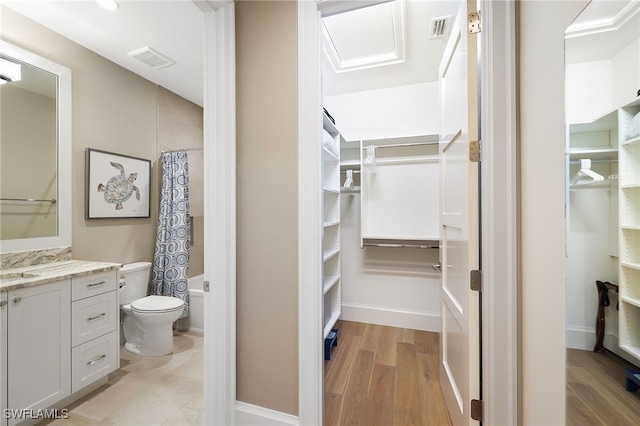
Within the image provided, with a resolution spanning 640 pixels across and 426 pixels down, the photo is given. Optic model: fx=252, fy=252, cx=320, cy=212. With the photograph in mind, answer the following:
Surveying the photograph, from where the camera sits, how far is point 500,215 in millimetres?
1017

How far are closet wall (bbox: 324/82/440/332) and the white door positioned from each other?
3.50 feet

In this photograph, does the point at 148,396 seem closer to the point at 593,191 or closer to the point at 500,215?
the point at 500,215

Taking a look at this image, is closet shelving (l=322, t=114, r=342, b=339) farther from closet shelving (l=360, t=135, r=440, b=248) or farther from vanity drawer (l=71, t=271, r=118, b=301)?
vanity drawer (l=71, t=271, r=118, b=301)

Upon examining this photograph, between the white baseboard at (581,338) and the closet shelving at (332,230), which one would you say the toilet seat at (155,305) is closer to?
the closet shelving at (332,230)

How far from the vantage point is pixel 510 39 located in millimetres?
994

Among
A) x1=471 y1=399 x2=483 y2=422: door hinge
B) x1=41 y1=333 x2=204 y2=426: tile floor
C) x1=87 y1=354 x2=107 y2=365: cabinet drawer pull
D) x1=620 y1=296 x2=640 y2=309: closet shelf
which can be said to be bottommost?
x1=41 y1=333 x2=204 y2=426: tile floor

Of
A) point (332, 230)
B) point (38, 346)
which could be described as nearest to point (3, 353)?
point (38, 346)

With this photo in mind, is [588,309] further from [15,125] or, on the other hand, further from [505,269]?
[15,125]

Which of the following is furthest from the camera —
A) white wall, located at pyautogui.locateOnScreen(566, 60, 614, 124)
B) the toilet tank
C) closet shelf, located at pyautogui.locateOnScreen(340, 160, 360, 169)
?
closet shelf, located at pyautogui.locateOnScreen(340, 160, 360, 169)

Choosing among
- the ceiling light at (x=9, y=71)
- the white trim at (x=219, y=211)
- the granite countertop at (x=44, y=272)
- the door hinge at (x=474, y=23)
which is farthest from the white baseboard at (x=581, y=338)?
the ceiling light at (x=9, y=71)

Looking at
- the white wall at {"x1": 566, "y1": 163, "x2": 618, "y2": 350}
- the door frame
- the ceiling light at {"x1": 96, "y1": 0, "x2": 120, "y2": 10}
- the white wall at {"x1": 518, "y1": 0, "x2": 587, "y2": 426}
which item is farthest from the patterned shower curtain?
the white wall at {"x1": 566, "y1": 163, "x2": 618, "y2": 350}

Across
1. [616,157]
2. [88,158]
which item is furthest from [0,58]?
[616,157]

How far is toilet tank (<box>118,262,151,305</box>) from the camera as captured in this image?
240cm

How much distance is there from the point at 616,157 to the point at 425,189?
215 cm
